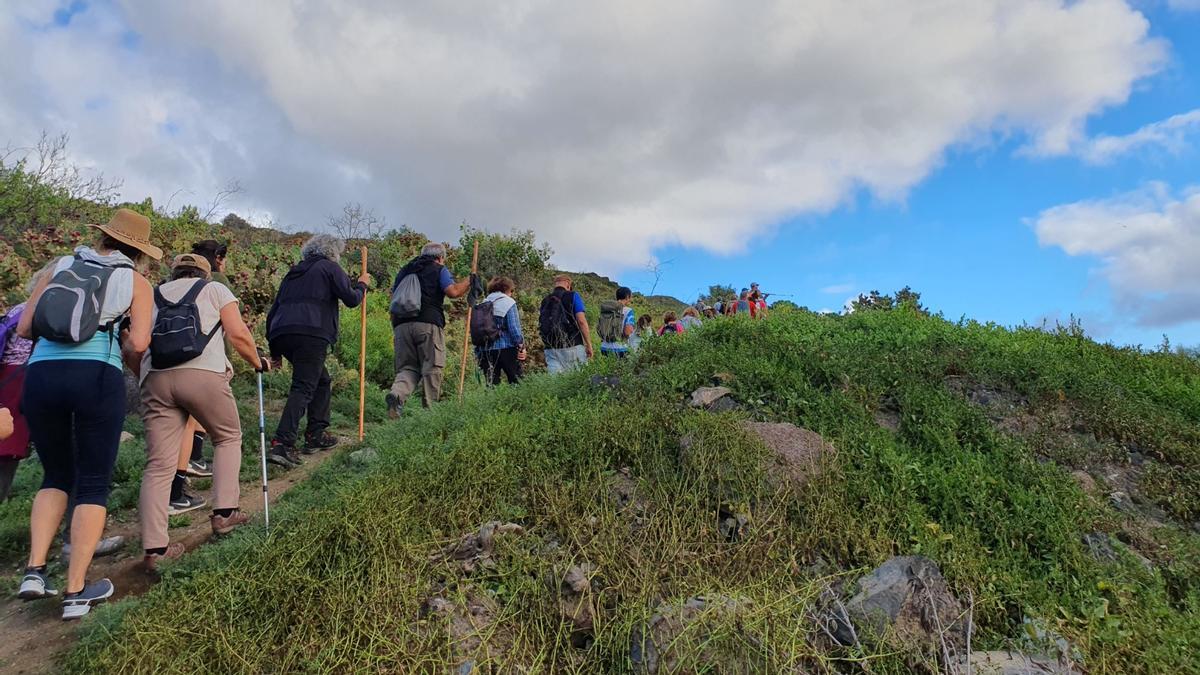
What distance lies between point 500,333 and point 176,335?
3.92 m

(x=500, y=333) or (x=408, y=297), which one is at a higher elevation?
(x=408, y=297)

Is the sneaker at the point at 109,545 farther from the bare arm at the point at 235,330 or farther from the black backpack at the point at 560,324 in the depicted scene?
the black backpack at the point at 560,324

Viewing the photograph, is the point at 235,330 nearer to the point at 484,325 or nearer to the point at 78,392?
the point at 78,392

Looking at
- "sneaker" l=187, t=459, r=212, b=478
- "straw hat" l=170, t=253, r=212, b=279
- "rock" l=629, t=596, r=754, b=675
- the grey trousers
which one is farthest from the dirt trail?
"rock" l=629, t=596, r=754, b=675

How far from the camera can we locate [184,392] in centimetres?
416

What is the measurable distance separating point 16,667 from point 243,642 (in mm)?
1316

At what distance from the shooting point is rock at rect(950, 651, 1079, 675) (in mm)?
2855

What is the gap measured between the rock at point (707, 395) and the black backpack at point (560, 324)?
3.21m

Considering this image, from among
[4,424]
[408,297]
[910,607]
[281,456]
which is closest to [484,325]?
[408,297]

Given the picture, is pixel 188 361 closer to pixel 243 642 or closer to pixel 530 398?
pixel 243 642

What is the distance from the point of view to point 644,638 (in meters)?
2.95

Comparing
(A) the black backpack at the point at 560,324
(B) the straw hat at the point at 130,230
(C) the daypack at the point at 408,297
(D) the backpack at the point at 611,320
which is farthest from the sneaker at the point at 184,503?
(D) the backpack at the point at 611,320

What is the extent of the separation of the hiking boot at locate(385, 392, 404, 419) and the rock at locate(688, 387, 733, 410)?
10.9 ft

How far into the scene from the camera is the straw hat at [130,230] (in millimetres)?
3918
